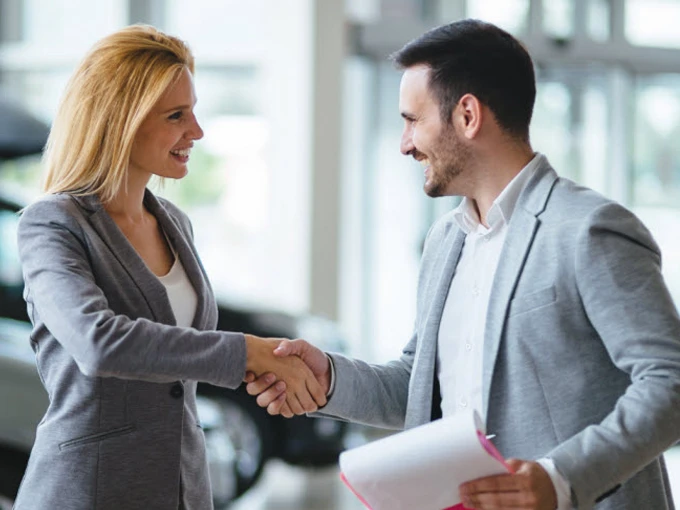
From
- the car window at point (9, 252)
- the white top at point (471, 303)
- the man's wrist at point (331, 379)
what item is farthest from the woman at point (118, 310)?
the car window at point (9, 252)

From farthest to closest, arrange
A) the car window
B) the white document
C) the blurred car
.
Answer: the car window → the blurred car → the white document

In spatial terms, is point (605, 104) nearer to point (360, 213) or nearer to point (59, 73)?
point (360, 213)

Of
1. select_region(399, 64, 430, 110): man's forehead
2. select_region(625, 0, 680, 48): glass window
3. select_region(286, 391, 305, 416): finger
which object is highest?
select_region(625, 0, 680, 48): glass window

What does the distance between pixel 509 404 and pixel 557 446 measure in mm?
113

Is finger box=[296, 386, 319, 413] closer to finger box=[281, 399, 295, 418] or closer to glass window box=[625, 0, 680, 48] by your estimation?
finger box=[281, 399, 295, 418]

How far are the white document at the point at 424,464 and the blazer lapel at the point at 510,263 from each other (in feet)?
0.58

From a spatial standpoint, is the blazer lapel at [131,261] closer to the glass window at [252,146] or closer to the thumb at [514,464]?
the thumb at [514,464]

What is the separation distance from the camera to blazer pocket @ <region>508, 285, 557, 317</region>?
188 centimetres

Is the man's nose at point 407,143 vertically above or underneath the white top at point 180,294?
above

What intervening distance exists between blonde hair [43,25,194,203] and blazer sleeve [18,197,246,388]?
9 centimetres

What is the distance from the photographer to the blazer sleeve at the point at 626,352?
5.74 ft

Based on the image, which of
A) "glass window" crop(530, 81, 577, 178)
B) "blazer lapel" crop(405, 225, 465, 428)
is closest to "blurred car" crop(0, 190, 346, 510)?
"blazer lapel" crop(405, 225, 465, 428)

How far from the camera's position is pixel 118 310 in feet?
6.86

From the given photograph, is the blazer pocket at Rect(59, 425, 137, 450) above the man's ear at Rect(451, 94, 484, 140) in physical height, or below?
below
